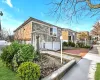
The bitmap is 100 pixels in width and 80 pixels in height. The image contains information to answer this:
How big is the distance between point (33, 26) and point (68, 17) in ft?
54.2

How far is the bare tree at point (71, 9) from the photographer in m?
6.37

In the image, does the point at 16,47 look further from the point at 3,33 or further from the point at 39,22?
the point at 3,33

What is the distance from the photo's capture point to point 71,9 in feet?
22.0

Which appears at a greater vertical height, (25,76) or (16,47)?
(16,47)

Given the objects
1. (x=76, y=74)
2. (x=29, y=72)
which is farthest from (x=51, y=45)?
(x=29, y=72)

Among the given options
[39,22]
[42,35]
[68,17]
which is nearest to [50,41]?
[42,35]

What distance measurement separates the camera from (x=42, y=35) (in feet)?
73.8

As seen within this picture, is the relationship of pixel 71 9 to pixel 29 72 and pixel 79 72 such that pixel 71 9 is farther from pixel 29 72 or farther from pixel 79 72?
pixel 79 72

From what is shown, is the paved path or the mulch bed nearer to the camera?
the paved path

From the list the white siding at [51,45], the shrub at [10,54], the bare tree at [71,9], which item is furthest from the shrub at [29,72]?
the white siding at [51,45]

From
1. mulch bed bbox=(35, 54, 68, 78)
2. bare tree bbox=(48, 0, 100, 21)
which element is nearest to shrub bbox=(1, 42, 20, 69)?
mulch bed bbox=(35, 54, 68, 78)

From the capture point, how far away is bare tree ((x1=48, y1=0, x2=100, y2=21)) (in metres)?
6.37

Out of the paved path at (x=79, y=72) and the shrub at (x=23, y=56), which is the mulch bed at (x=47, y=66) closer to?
the paved path at (x=79, y=72)

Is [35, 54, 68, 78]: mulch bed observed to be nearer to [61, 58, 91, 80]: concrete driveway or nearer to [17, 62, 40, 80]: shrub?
[61, 58, 91, 80]: concrete driveway
